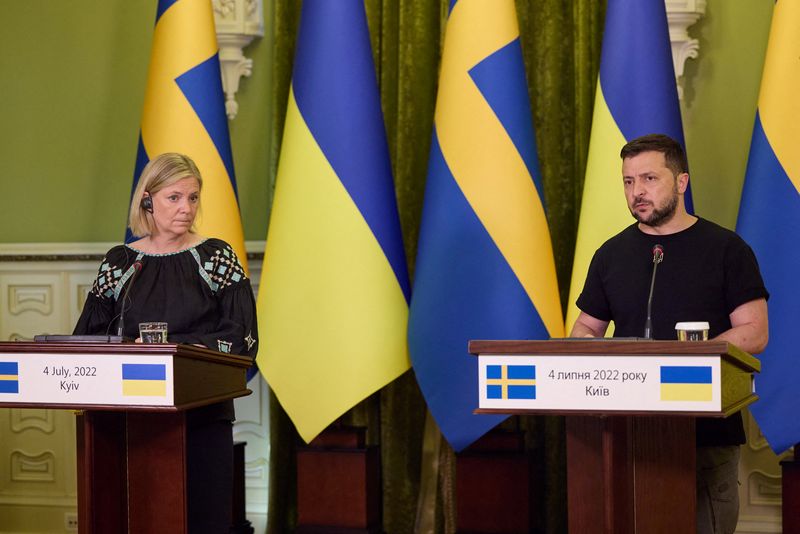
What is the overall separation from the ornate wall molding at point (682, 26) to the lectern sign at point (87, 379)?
2.62 m

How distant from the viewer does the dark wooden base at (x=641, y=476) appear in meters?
2.21

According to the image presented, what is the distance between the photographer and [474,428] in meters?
3.66

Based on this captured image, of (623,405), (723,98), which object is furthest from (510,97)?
(623,405)

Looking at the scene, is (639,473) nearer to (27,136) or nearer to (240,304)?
(240,304)

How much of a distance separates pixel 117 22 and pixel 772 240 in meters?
2.89

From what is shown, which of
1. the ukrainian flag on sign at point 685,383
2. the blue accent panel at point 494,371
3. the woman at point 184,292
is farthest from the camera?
the woman at point 184,292

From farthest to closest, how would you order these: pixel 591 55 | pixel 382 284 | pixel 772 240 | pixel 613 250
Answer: pixel 591 55 → pixel 382 284 → pixel 772 240 → pixel 613 250

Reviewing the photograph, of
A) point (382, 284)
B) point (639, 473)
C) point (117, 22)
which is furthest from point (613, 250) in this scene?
point (117, 22)

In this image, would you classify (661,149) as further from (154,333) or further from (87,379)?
(87,379)

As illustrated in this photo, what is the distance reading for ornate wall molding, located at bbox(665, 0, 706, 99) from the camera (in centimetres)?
410

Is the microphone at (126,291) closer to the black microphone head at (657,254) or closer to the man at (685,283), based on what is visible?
the man at (685,283)

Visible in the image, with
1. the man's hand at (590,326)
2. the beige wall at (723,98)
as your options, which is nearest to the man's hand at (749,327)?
the man's hand at (590,326)

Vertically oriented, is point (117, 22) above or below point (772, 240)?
above

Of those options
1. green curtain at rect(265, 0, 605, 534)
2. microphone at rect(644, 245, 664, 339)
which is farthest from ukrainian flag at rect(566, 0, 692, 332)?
microphone at rect(644, 245, 664, 339)
